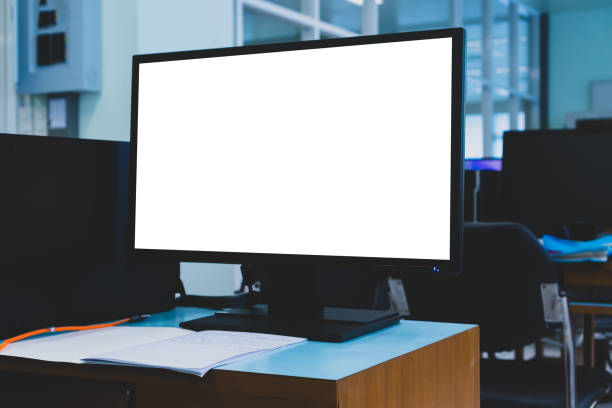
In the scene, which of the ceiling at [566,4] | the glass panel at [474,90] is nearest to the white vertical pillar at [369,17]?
the glass panel at [474,90]

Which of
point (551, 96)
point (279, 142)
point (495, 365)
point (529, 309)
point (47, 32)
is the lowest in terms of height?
point (495, 365)

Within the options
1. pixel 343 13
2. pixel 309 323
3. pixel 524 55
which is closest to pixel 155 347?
pixel 309 323

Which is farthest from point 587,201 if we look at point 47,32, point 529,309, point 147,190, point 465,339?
point 47,32

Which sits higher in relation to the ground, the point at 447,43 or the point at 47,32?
the point at 47,32

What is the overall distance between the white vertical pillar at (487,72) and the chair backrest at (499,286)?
547cm

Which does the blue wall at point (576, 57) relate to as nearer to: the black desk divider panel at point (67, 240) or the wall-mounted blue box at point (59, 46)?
the wall-mounted blue box at point (59, 46)

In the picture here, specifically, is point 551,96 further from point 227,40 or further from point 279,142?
point 279,142

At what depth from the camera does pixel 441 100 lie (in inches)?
42.4

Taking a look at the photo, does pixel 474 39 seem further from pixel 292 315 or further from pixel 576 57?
pixel 292 315

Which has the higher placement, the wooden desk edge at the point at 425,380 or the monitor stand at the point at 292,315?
the monitor stand at the point at 292,315

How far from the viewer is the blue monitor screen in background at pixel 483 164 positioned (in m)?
3.43

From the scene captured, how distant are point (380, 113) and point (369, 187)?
0.11 meters

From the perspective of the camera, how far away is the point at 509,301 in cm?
191

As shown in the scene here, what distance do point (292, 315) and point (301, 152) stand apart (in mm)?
269
